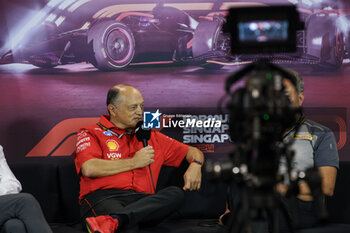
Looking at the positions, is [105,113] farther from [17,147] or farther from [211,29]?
[211,29]

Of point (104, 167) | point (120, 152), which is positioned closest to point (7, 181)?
point (104, 167)

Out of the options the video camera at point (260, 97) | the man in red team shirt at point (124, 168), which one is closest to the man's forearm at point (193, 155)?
the man in red team shirt at point (124, 168)

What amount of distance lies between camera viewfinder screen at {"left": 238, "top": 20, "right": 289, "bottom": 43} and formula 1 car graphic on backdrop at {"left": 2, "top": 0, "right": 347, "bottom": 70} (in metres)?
2.31

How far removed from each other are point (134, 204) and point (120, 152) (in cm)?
50

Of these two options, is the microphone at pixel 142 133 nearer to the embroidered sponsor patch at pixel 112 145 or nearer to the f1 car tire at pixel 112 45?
the embroidered sponsor patch at pixel 112 145

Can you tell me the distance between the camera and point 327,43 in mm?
4066

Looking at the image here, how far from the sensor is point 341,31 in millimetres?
4055

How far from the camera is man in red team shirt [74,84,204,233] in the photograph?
327cm

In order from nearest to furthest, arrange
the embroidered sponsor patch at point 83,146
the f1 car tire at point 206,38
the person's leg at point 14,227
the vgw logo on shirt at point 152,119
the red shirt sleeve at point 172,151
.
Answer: the person's leg at point 14,227, the embroidered sponsor patch at point 83,146, the red shirt sleeve at point 172,151, the vgw logo on shirt at point 152,119, the f1 car tire at point 206,38

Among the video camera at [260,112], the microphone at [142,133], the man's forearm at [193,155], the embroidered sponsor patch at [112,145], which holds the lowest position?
the man's forearm at [193,155]

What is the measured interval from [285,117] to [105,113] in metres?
2.64

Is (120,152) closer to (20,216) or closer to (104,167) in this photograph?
(104,167)

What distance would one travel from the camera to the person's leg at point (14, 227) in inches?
124

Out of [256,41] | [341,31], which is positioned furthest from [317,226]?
[256,41]
